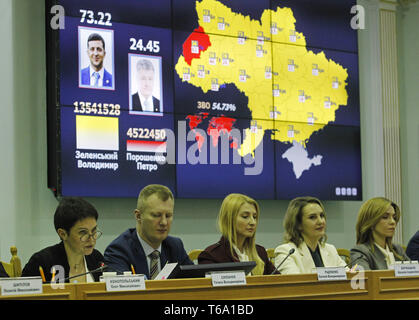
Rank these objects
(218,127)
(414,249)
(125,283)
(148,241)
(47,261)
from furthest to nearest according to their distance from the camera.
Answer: (218,127)
(414,249)
(148,241)
(47,261)
(125,283)

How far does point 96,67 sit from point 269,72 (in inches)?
63.8

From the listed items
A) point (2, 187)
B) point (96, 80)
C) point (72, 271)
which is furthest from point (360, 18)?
point (72, 271)

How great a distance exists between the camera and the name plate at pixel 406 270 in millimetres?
3018

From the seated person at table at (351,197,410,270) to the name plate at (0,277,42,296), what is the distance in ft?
7.64

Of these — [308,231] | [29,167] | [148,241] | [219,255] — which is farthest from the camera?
[29,167]

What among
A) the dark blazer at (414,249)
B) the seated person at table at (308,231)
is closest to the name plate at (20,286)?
the seated person at table at (308,231)

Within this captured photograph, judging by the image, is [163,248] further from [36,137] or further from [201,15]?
[201,15]

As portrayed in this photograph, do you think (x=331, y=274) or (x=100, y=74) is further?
(x=100, y=74)

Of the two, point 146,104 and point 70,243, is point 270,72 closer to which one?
point 146,104

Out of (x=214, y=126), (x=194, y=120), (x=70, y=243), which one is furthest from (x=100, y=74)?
(x=70, y=243)

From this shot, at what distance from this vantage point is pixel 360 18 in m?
6.82

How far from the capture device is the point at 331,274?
9.32 ft

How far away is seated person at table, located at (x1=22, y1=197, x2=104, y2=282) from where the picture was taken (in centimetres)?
305

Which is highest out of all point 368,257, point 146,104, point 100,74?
point 100,74
